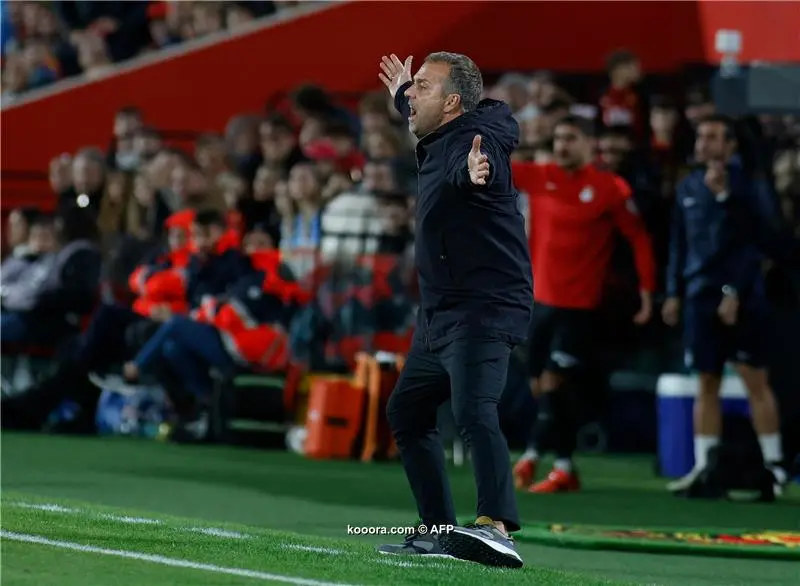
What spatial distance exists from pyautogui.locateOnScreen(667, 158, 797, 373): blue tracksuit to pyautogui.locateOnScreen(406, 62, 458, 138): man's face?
471 cm

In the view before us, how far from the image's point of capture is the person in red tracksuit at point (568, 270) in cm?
1170

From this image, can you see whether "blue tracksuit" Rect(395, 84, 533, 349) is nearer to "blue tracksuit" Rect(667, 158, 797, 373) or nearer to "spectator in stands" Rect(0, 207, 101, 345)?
"blue tracksuit" Rect(667, 158, 797, 373)

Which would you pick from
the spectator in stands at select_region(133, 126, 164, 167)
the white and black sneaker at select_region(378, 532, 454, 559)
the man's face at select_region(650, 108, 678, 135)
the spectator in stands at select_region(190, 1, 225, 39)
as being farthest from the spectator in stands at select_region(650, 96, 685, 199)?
the white and black sneaker at select_region(378, 532, 454, 559)

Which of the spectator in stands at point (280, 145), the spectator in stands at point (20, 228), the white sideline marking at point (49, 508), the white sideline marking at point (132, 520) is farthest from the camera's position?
the spectator in stands at point (20, 228)

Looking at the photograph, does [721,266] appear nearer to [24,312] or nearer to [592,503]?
[592,503]

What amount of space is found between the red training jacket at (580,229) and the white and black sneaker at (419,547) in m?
4.58

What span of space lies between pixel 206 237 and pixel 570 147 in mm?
4077

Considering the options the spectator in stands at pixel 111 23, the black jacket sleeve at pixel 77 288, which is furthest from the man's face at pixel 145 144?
the spectator in stands at pixel 111 23

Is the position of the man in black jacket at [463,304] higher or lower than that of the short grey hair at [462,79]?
lower

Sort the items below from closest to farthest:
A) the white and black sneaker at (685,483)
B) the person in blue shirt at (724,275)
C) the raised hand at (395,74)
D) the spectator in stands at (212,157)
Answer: the raised hand at (395,74) → the white and black sneaker at (685,483) → the person in blue shirt at (724,275) → the spectator in stands at (212,157)

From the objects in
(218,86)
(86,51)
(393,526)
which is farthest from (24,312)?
(393,526)

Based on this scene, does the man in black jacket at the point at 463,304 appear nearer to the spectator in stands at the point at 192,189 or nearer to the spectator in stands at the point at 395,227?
the spectator in stands at the point at 395,227

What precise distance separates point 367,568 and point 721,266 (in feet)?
17.6

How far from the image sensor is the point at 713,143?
38.0 ft
